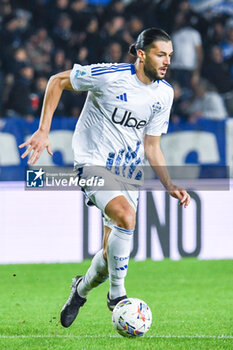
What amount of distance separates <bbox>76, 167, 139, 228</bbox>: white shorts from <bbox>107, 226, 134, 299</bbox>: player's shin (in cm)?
21

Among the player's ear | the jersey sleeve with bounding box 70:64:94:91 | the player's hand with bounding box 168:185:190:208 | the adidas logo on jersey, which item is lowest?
the player's hand with bounding box 168:185:190:208

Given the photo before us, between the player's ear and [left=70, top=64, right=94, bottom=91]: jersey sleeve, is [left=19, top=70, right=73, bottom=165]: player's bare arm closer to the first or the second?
[left=70, top=64, right=94, bottom=91]: jersey sleeve

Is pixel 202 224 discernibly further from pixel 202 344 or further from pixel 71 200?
pixel 202 344

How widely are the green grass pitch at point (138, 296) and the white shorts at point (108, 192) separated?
0.88m

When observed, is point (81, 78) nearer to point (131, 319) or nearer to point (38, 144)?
point (38, 144)

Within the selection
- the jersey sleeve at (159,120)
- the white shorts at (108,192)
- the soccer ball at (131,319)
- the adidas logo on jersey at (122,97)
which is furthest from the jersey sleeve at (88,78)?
the soccer ball at (131,319)

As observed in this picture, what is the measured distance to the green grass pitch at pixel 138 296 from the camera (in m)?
4.94

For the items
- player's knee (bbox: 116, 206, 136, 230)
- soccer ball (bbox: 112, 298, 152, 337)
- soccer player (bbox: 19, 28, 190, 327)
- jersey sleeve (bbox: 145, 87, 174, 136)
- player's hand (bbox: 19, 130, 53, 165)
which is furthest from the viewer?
jersey sleeve (bbox: 145, 87, 174, 136)

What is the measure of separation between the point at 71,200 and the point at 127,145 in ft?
15.1

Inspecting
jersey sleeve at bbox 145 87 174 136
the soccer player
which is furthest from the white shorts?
jersey sleeve at bbox 145 87 174 136

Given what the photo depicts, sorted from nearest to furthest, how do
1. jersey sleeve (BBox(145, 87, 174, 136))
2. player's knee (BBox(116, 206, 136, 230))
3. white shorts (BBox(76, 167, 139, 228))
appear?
player's knee (BBox(116, 206, 136, 230))
white shorts (BBox(76, 167, 139, 228))
jersey sleeve (BBox(145, 87, 174, 136))

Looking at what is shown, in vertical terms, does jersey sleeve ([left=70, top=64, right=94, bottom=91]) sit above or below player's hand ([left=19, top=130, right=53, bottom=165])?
above

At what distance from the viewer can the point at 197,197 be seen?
1020 centimetres

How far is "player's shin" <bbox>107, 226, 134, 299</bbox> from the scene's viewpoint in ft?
16.8
